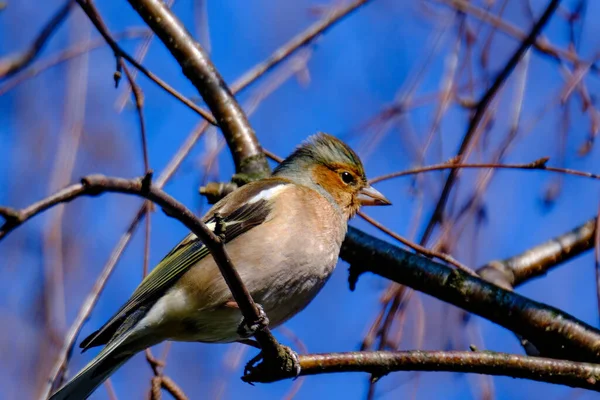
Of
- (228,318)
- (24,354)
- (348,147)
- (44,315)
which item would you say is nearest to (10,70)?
(44,315)

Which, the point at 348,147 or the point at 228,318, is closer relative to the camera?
the point at 228,318

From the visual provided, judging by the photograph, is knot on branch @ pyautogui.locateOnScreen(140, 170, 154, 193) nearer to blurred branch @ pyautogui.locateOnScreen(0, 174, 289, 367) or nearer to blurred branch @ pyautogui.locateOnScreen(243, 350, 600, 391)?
blurred branch @ pyautogui.locateOnScreen(0, 174, 289, 367)

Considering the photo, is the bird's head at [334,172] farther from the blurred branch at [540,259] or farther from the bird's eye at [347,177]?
the blurred branch at [540,259]

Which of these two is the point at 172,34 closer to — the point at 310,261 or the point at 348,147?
the point at 348,147

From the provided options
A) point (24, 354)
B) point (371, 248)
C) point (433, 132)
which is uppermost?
point (433, 132)

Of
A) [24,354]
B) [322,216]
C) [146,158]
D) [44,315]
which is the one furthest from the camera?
[24,354]

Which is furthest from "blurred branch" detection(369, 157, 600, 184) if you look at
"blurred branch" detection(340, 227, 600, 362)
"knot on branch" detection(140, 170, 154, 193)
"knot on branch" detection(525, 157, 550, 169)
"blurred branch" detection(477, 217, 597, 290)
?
"knot on branch" detection(140, 170, 154, 193)
